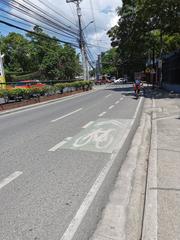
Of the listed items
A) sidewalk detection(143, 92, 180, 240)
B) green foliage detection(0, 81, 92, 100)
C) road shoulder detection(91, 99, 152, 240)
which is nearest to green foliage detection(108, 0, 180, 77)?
green foliage detection(0, 81, 92, 100)

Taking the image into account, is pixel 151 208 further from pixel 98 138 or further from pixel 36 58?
pixel 36 58

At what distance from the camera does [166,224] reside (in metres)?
3.39

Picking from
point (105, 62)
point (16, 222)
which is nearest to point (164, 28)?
point (16, 222)

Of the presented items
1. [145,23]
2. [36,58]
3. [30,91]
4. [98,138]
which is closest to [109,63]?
[36,58]

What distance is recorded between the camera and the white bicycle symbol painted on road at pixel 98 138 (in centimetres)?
748

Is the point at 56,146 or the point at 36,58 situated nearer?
the point at 56,146

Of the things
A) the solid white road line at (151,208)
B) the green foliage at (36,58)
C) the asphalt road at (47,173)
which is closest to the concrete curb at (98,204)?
the asphalt road at (47,173)

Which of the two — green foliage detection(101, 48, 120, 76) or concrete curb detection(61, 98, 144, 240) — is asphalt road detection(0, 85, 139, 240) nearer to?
concrete curb detection(61, 98, 144, 240)

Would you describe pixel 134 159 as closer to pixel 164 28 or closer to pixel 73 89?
pixel 164 28

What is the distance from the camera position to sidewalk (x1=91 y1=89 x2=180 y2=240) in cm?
329

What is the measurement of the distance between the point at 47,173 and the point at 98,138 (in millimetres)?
3100

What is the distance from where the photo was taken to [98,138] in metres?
8.16

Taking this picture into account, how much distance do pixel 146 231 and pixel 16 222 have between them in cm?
172

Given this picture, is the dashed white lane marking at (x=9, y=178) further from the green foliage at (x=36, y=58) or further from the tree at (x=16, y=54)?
the tree at (x=16, y=54)
